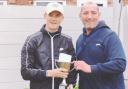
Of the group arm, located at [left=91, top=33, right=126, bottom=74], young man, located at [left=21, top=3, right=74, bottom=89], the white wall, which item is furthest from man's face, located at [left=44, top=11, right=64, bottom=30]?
the white wall

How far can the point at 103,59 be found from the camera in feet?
14.2

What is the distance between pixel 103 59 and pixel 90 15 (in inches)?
17.0

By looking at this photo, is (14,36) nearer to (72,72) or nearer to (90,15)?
(72,72)

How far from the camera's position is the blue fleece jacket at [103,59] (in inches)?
167

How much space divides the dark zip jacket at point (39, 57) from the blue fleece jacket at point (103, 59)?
24 cm

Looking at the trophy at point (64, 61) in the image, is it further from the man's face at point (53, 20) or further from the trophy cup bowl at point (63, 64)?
the man's face at point (53, 20)

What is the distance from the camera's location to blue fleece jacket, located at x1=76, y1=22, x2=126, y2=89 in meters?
4.24

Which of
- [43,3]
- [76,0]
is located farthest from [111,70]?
[76,0]

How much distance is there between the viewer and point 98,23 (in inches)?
175

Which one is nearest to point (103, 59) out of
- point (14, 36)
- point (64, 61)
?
point (64, 61)

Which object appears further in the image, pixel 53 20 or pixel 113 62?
pixel 53 20

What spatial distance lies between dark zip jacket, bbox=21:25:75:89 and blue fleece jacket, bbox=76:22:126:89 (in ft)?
0.77

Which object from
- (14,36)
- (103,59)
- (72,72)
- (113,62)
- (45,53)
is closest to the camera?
(113,62)

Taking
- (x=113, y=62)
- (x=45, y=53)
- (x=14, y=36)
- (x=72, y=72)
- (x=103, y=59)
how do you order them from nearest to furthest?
(x=113, y=62) → (x=103, y=59) → (x=45, y=53) → (x=72, y=72) → (x=14, y=36)
